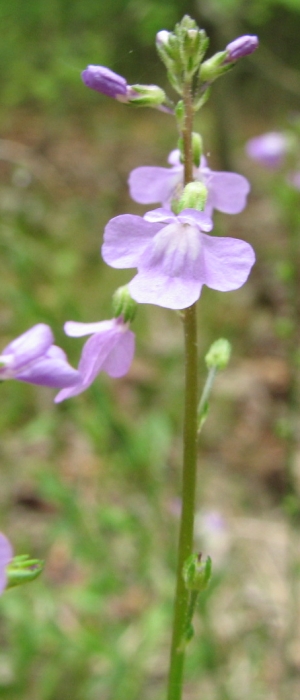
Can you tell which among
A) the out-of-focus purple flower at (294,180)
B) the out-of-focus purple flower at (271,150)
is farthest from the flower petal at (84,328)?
the out-of-focus purple flower at (271,150)

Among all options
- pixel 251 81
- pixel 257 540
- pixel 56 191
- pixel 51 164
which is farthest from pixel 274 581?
pixel 251 81

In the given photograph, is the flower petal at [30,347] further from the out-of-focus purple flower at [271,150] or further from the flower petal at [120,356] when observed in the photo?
the out-of-focus purple flower at [271,150]

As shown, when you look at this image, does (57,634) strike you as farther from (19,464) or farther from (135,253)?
(135,253)

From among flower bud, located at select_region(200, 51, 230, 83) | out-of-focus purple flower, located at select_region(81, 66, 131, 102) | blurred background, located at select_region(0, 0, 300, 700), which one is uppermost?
flower bud, located at select_region(200, 51, 230, 83)

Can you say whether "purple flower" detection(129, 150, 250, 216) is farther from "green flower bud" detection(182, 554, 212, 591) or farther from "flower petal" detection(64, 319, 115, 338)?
"green flower bud" detection(182, 554, 212, 591)

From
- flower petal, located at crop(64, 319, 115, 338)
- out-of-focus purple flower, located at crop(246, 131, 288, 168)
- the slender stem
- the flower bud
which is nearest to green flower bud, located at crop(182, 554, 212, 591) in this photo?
the slender stem

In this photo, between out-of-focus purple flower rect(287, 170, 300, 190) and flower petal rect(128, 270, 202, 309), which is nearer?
flower petal rect(128, 270, 202, 309)

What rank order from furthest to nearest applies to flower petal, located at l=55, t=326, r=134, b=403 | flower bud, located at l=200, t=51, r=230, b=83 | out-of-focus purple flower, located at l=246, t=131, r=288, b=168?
out-of-focus purple flower, located at l=246, t=131, r=288, b=168, flower petal, located at l=55, t=326, r=134, b=403, flower bud, located at l=200, t=51, r=230, b=83
